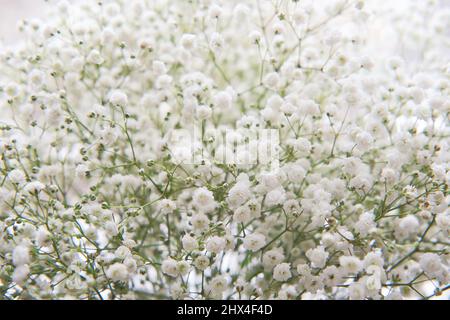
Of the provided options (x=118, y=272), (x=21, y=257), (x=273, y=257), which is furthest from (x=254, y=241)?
(x=21, y=257)

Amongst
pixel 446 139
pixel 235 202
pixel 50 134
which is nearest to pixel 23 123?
pixel 50 134

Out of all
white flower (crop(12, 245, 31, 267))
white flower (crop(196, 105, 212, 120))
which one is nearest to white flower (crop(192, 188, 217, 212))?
white flower (crop(196, 105, 212, 120))

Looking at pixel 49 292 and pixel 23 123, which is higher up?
pixel 23 123

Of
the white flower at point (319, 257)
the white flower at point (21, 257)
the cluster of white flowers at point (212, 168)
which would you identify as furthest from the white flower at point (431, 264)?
the white flower at point (21, 257)

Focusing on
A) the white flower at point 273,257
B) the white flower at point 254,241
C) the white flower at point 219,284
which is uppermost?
the white flower at point 254,241

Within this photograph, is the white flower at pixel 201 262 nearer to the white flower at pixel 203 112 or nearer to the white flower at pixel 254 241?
the white flower at pixel 254 241

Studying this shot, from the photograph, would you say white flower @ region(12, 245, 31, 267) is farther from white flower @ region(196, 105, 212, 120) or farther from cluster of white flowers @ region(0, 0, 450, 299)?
white flower @ region(196, 105, 212, 120)

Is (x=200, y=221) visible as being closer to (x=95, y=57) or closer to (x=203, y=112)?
(x=203, y=112)

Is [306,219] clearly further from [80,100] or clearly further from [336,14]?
[80,100]
